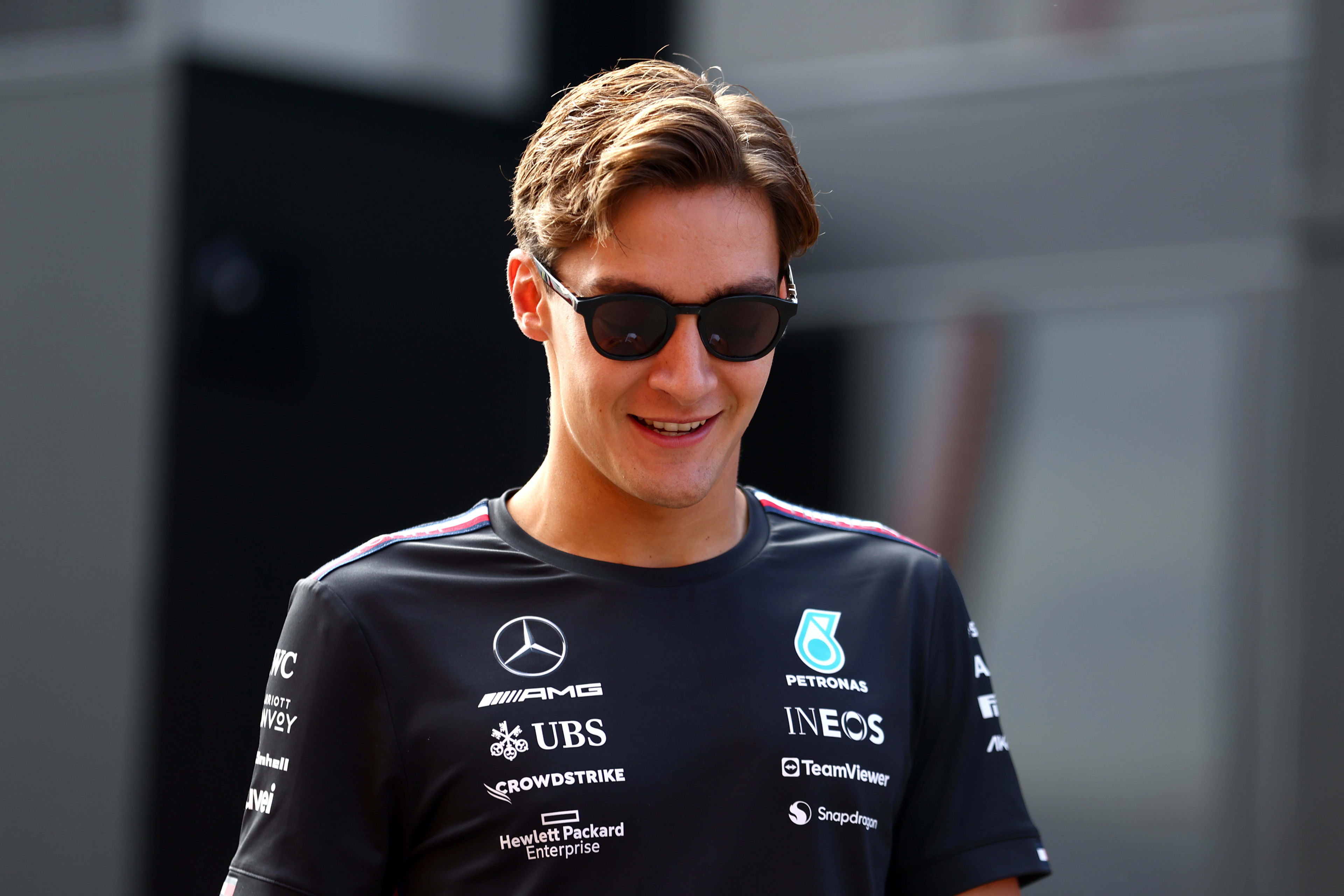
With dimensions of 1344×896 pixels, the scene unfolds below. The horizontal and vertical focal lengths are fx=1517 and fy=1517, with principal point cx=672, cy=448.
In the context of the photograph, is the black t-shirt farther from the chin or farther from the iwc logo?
the chin

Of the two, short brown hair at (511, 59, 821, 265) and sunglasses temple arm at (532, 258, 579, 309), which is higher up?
short brown hair at (511, 59, 821, 265)

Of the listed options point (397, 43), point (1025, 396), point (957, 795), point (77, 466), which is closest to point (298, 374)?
point (77, 466)

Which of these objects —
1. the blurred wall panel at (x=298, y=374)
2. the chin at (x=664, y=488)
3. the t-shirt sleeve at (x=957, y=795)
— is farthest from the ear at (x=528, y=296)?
the blurred wall panel at (x=298, y=374)

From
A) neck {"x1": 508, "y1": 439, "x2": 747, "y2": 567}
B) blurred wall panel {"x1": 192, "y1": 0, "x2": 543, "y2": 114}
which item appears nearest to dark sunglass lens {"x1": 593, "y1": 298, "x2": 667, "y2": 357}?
neck {"x1": 508, "y1": 439, "x2": 747, "y2": 567}

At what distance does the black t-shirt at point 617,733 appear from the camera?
1993 millimetres

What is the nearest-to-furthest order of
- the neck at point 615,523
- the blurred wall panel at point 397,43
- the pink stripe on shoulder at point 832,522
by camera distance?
the neck at point 615,523, the pink stripe on shoulder at point 832,522, the blurred wall panel at point 397,43

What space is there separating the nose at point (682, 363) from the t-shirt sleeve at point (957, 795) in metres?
0.55

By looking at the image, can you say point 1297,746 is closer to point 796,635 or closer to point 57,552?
point 796,635

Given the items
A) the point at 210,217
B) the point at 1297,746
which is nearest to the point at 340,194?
the point at 210,217

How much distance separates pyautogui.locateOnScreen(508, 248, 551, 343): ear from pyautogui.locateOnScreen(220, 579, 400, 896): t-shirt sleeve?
49 cm

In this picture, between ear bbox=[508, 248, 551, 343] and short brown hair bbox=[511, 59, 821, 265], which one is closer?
short brown hair bbox=[511, 59, 821, 265]

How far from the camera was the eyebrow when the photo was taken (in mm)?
2047

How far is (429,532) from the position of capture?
2.28 metres

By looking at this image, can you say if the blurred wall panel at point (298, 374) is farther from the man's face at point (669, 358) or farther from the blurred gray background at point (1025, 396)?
the man's face at point (669, 358)
